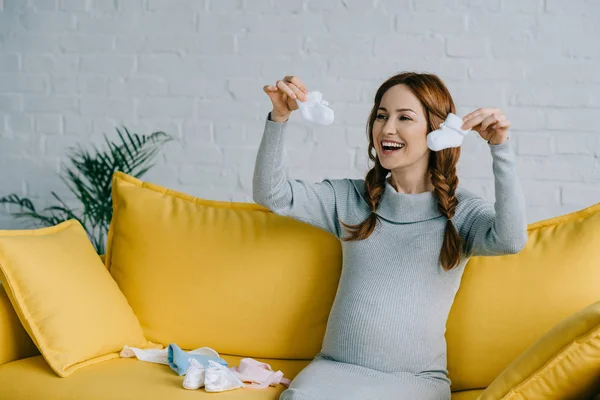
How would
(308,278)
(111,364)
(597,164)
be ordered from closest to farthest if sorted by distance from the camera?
(111,364) < (308,278) < (597,164)

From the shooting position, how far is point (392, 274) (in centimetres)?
192

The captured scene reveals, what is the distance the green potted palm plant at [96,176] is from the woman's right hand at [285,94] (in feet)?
3.14

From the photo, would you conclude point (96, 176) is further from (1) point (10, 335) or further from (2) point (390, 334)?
(2) point (390, 334)

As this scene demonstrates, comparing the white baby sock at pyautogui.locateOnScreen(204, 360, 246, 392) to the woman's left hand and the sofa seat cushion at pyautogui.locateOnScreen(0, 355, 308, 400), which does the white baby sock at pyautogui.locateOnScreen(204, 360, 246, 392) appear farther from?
the woman's left hand

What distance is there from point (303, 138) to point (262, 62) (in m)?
0.34

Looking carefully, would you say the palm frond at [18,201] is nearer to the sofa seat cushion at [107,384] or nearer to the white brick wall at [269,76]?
the white brick wall at [269,76]

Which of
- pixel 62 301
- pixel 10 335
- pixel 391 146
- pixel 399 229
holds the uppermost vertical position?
pixel 391 146

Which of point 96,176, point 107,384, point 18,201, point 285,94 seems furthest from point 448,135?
point 18,201

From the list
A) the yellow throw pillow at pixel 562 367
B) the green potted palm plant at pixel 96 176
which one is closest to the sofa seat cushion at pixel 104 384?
the yellow throw pillow at pixel 562 367

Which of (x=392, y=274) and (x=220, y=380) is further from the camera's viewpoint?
(x=392, y=274)

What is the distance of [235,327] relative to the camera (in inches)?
83.7

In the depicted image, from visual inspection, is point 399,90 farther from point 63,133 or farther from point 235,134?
point 63,133

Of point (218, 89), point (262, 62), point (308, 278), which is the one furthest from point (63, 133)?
point (308, 278)

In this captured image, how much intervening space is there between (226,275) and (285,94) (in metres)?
0.56
